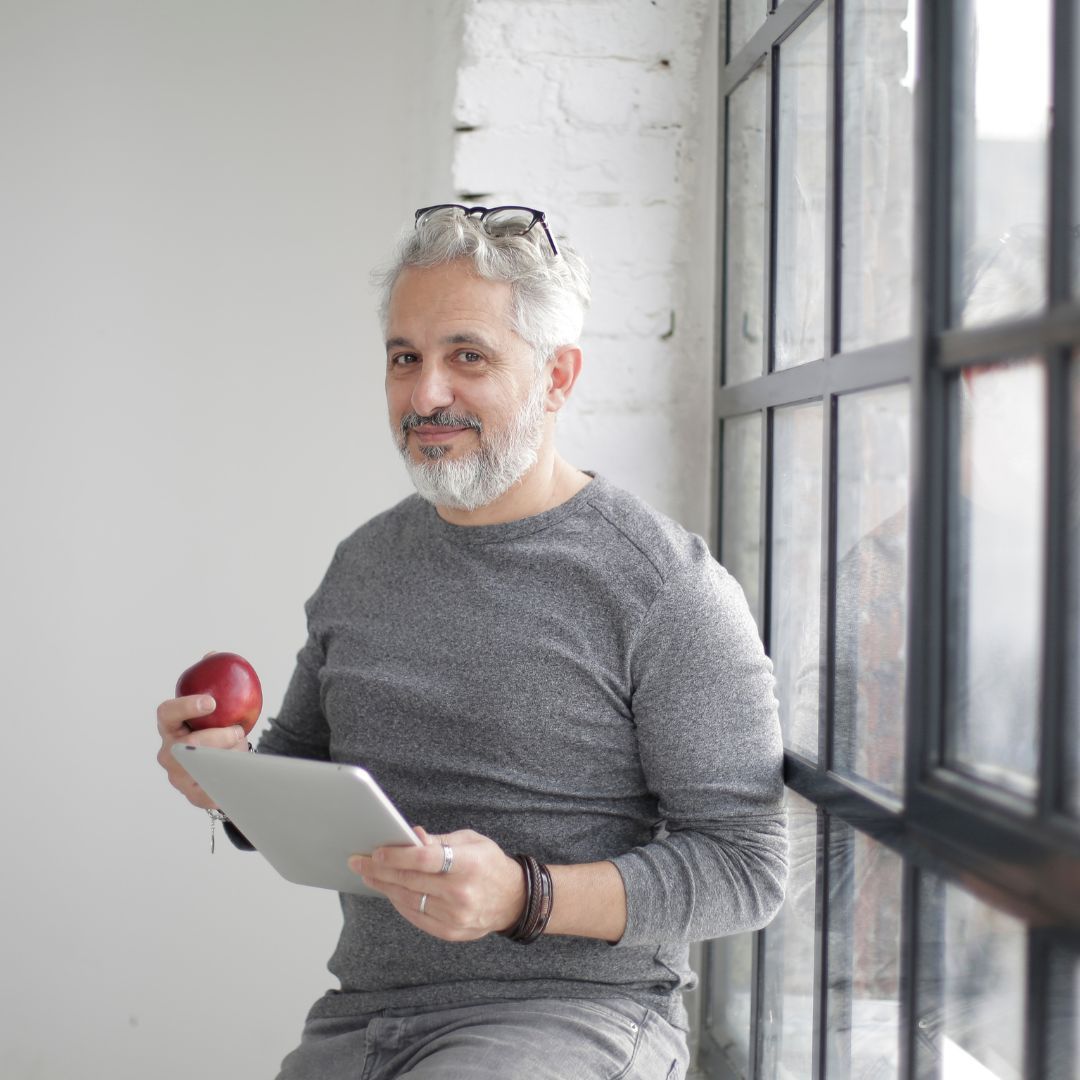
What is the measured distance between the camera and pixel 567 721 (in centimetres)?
162

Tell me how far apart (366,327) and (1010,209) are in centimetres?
174

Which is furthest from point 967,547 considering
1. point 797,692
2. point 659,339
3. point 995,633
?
point 659,339

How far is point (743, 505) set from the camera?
80.6 inches

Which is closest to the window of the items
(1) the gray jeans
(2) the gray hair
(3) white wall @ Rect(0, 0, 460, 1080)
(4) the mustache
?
(1) the gray jeans

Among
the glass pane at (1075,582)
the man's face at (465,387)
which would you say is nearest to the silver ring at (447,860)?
the man's face at (465,387)

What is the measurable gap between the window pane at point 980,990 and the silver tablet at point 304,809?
0.56 meters

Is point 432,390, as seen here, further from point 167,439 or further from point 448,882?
point 167,439

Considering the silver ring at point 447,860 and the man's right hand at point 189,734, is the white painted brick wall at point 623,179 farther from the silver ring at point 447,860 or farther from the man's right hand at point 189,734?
the silver ring at point 447,860

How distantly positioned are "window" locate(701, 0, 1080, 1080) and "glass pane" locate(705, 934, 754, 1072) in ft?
0.22

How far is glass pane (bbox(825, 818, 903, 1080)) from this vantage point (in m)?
1.41

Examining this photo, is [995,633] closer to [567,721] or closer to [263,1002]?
[567,721]

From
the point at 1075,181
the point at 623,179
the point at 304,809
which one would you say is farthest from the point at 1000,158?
the point at 623,179

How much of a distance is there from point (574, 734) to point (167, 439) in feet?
4.52

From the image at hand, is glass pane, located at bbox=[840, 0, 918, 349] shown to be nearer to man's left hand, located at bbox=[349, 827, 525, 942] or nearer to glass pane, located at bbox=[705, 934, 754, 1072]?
man's left hand, located at bbox=[349, 827, 525, 942]
